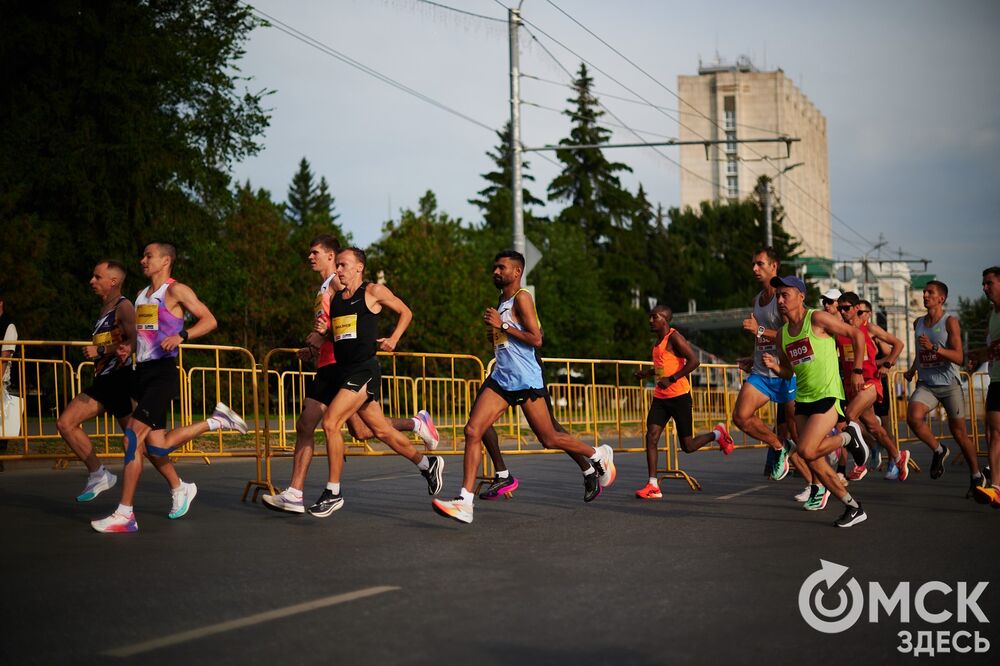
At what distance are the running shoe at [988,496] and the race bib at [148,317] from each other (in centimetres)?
657

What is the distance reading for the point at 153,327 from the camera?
358 inches

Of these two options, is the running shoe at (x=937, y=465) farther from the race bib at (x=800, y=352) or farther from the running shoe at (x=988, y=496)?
the race bib at (x=800, y=352)

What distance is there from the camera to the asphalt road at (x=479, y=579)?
A: 15.8 ft

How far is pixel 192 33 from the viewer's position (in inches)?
1319

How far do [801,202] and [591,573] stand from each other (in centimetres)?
11892

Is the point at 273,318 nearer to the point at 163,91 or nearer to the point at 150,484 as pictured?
the point at 163,91

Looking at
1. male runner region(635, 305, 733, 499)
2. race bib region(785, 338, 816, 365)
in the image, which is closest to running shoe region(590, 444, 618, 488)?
male runner region(635, 305, 733, 499)

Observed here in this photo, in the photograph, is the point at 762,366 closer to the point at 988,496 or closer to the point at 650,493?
the point at 650,493

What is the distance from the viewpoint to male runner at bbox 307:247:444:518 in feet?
30.3

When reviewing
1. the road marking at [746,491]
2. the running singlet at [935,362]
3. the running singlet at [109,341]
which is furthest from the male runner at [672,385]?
the running singlet at [109,341]

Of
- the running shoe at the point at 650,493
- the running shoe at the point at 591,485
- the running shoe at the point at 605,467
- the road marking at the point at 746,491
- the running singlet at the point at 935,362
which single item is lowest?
the road marking at the point at 746,491

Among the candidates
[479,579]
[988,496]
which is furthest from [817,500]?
[479,579]

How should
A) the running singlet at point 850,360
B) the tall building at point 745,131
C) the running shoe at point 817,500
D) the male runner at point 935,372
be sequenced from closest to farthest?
the running shoe at point 817,500 < the male runner at point 935,372 < the running singlet at point 850,360 < the tall building at point 745,131

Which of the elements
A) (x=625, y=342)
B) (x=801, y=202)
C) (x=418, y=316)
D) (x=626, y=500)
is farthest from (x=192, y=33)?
(x=801, y=202)
